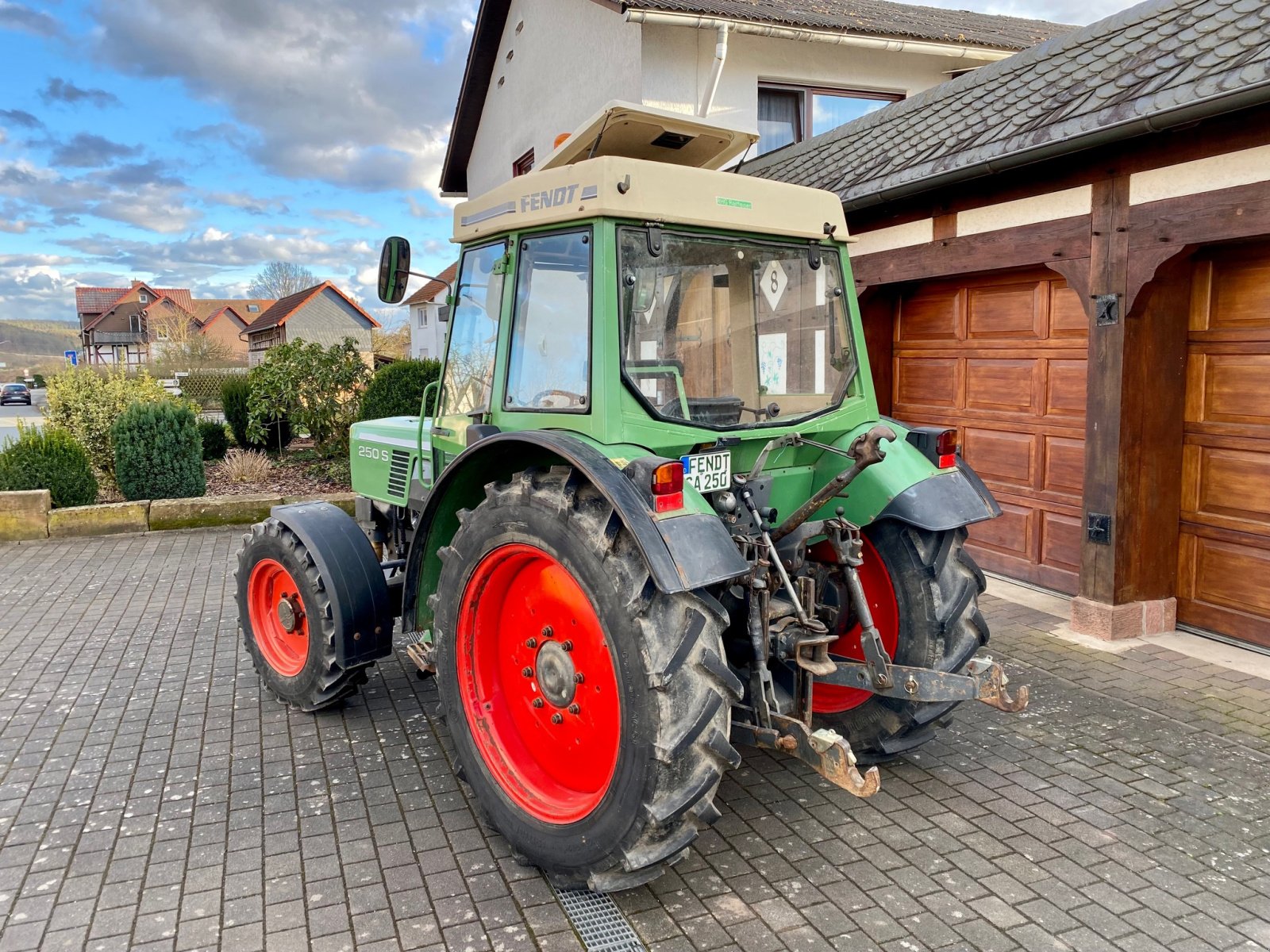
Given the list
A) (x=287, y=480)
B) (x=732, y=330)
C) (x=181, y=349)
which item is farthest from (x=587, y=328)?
(x=181, y=349)

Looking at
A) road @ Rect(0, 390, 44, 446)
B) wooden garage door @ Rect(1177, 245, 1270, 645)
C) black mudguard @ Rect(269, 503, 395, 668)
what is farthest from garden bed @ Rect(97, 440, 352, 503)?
road @ Rect(0, 390, 44, 446)

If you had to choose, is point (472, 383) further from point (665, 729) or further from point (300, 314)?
point (300, 314)

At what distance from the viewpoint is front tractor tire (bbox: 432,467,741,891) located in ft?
8.25

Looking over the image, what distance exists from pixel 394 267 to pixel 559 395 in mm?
1061

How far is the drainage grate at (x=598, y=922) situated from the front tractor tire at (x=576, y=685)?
6 centimetres

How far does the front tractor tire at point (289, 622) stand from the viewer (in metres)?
3.96

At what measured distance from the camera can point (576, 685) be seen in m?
2.97

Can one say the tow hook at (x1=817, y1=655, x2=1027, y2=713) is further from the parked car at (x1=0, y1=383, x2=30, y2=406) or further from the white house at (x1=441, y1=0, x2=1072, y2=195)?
the parked car at (x1=0, y1=383, x2=30, y2=406)

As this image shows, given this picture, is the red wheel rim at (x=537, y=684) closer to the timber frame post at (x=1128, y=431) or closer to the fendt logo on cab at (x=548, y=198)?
the fendt logo on cab at (x=548, y=198)

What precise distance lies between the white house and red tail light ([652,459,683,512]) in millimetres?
6782

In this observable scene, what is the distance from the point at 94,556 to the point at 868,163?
7365 millimetres

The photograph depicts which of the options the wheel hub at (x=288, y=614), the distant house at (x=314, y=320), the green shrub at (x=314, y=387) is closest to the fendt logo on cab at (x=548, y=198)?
the wheel hub at (x=288, y=614)

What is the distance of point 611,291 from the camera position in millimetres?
2875

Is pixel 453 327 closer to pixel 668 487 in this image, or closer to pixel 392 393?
pixel 668 487
